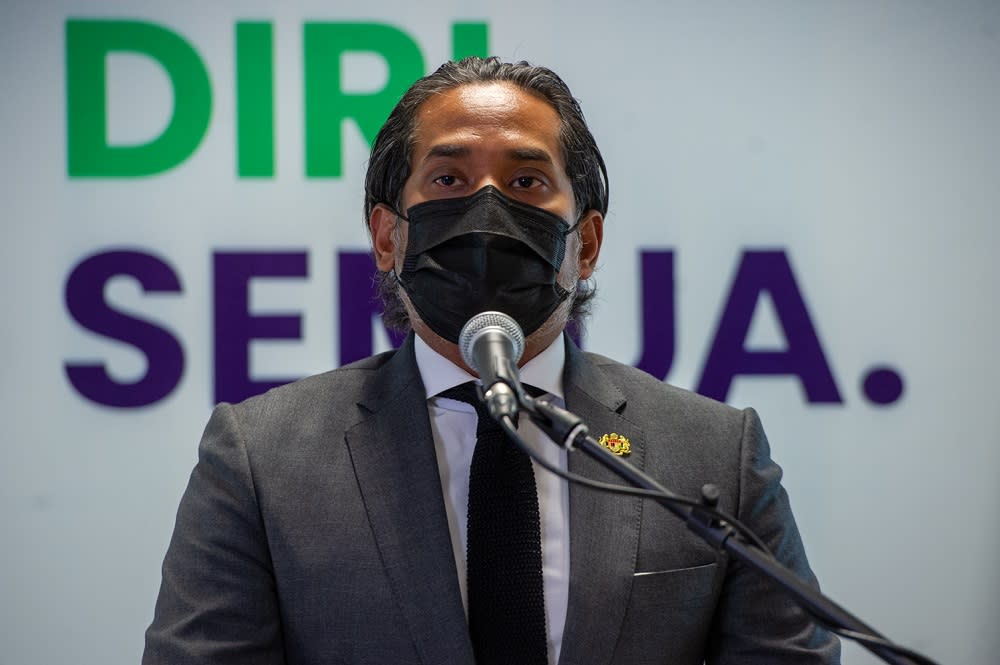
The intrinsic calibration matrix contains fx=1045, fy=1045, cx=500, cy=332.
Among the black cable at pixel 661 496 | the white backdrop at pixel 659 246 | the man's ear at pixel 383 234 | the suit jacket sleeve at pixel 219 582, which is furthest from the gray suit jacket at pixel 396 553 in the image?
the white backdrop at pixel 659 246

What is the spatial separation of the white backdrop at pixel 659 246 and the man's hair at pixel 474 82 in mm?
1156

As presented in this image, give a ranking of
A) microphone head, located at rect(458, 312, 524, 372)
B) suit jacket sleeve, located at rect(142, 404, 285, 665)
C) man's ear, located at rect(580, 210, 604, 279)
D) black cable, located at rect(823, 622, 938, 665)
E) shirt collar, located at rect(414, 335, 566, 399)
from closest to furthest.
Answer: black cable, located at rect(823, 622, 938, 665), microphone head, located at rect(458, 312, 524, 372), suit jacket sleeve, located at rect(142, 404, 285, 665), shirt collar, located at rect(414, 335, 566, 399), man's ear, located at rect(580, 210, 604, 279)

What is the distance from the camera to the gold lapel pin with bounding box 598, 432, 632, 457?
6.27ft

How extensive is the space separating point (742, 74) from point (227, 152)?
5.45 feet

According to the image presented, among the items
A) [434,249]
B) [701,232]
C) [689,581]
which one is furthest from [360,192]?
[689,581]

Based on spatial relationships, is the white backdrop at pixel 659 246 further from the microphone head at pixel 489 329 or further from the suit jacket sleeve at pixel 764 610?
the microphone head at pixel 489 329

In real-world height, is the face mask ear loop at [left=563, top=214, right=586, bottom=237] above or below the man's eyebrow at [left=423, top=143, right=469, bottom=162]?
below

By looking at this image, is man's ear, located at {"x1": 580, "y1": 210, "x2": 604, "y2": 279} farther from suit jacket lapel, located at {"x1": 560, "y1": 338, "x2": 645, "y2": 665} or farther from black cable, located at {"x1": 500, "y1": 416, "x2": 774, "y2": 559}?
black cable, located at {"x1": 500, "y1": 416, "x2": 774, "y2": 559}

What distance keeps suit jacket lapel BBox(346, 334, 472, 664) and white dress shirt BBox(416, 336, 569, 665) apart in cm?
4

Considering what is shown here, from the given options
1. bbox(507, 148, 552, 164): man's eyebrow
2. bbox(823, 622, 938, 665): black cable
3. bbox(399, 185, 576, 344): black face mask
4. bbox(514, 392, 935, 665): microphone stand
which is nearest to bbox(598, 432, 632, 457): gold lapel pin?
bbox(399, 185, 576, 344): black face mask

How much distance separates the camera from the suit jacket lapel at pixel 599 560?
5.70 feet

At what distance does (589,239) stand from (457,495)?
60 centimetres

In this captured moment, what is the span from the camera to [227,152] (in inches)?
127

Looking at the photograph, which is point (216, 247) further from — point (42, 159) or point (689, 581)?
point (689, 581)
